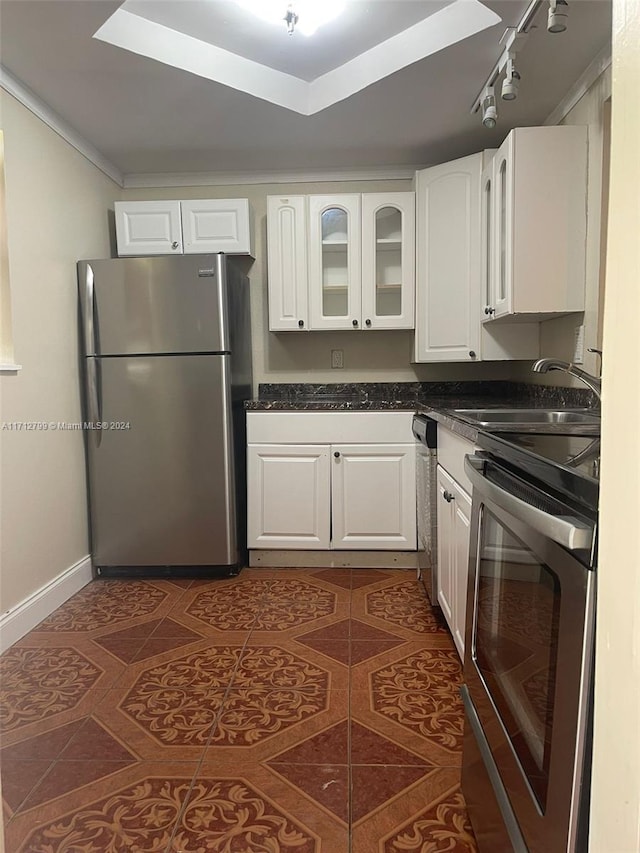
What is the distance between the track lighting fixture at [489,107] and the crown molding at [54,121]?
1918 mm

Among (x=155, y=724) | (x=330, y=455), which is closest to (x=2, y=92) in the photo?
(x=330, y=455)

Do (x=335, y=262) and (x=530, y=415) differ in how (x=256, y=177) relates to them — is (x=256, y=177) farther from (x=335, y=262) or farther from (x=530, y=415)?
(x=530, y=415)

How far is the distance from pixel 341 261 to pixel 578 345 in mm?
1431

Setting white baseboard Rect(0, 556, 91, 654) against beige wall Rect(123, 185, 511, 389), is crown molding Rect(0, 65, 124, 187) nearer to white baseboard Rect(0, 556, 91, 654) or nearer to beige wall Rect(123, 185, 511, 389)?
beige wall Rect(123, 185, 511, 389)

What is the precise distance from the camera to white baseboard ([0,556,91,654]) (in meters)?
2.26

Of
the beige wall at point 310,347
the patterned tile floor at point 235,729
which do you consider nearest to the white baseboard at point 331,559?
the patterned tile floor at point 235,729

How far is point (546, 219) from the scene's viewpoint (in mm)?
2404

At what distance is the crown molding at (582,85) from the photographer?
213 cm

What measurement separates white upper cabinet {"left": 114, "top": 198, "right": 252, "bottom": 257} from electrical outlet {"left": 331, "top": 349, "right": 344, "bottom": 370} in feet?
2.85

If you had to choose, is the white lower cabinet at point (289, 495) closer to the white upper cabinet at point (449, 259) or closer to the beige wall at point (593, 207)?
the white upper cabinet at point (449, 259)

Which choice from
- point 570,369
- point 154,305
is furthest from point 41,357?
point 570,369

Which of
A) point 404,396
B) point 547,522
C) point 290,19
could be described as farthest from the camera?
point 404,396

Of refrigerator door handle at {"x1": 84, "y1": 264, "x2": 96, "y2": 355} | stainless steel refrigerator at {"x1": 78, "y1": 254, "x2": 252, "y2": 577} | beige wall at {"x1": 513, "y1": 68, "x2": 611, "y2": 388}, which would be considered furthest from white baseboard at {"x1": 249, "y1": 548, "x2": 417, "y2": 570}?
refrigerator door handle at {"x1": 84, "y1": 264, "x2": 96, "y2": 355}

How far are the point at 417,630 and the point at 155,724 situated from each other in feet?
3.56
